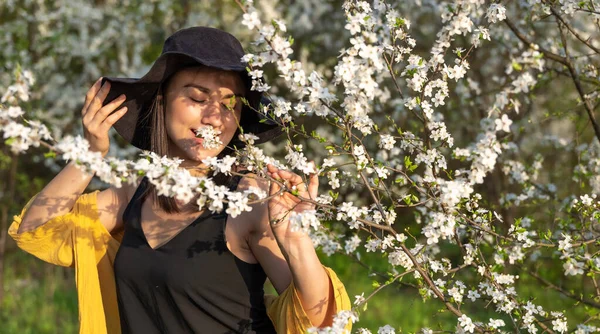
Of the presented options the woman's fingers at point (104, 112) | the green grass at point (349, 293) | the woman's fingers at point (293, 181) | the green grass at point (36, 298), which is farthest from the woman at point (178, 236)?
the green grass at point (36, 298)

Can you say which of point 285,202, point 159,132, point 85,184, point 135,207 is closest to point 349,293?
point 135,207

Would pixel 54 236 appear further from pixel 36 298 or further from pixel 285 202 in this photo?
pixel 36 298

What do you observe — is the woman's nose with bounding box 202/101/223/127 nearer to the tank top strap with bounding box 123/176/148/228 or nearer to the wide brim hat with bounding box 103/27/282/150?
the wide brim hat with bounding box 103/27/282/150

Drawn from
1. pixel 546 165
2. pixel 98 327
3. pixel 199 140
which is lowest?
pixel 98 327

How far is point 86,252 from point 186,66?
724 millimetres

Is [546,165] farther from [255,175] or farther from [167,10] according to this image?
[255,175]

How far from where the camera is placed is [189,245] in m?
2.37

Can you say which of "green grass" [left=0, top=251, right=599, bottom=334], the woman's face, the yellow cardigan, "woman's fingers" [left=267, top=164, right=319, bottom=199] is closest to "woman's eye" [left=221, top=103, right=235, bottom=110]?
the woman's face

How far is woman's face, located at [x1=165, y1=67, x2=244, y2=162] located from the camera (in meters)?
2.40

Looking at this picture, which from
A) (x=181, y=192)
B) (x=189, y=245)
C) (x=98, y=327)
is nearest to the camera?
(x=181, y=192)

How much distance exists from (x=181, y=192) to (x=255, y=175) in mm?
456

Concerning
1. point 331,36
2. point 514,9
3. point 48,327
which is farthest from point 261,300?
point 331,36

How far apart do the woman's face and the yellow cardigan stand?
463mm

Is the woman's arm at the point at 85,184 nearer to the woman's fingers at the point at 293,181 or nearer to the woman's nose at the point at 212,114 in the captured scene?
the woman's nose at the point at 212,114
